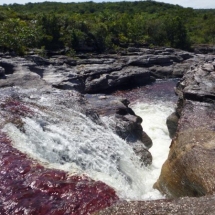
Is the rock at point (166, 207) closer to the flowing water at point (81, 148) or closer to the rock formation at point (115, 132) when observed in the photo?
the rock formation at point (115, 132)

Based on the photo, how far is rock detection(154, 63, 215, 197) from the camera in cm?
1213

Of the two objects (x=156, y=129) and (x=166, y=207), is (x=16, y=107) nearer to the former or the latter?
(x=166, y=207)

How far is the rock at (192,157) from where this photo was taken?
12133mm

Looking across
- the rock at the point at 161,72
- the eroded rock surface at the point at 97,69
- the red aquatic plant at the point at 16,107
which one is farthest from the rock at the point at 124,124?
the rock at the point at 161,72

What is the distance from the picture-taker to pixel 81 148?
1484 centimetres

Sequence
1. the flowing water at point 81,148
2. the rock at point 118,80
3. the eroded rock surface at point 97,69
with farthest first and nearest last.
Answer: the rock at point 118,80, the eroded rock surface at point 97,69, the flowing water at point 81,148

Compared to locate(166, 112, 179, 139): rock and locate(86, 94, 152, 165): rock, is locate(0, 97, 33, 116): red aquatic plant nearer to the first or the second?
locate(86, 94, 152, 165): rock

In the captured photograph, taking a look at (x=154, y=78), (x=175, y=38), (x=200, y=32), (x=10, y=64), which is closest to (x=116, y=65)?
(x=154, y=78)

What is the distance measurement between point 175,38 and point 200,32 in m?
21.2

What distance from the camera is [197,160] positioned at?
12766 millimetres

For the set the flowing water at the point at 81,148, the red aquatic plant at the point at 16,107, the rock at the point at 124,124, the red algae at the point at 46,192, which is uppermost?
the red algae at the point at 46,192

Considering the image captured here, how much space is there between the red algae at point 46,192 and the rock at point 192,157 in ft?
14.3

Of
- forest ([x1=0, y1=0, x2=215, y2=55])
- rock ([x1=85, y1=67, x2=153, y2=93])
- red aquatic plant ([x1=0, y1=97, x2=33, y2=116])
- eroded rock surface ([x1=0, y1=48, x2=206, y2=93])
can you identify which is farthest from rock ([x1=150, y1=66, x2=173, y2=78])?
red aquatic plant ([x1=0, y1=97, x2=33, y2=116])

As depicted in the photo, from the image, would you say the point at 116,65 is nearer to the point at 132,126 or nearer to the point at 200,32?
the point at 132,126
